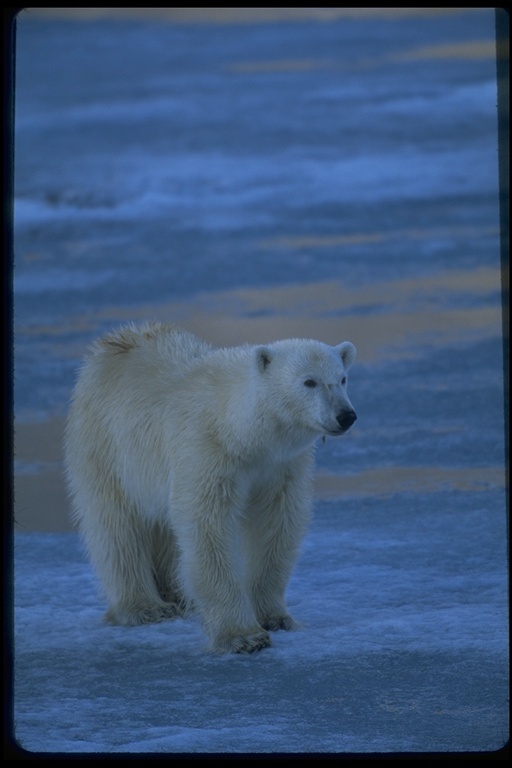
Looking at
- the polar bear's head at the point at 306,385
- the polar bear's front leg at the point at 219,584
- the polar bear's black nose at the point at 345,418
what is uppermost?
the polar bear's head at the point at 306,385

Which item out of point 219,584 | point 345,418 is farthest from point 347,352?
point 219,584

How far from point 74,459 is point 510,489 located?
1.87m

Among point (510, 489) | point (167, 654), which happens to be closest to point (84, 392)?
point (167, 654)

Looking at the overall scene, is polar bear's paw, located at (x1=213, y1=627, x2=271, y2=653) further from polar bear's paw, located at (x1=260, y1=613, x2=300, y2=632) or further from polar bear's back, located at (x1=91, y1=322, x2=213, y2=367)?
polar bear's back, located at (x1=91, y1=322, x2=213, y2=367)

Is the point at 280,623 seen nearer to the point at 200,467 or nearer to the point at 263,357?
the point at 200,467

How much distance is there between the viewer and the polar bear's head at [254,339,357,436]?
3.46m

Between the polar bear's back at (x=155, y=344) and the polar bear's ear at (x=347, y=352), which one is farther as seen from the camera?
the polar bear's back at (x=155, y=344)

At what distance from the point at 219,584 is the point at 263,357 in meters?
0.71

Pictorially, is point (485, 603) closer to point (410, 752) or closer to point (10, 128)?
point (410, 752)

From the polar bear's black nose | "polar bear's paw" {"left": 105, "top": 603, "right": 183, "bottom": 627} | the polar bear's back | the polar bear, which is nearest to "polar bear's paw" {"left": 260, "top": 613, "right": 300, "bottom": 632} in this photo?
the polar bear

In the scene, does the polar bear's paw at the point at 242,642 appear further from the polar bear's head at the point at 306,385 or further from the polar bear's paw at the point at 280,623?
the polar bear's head at the point at 306,385

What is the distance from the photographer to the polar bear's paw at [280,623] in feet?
12.5

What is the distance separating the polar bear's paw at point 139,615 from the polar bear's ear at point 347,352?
3.48ft

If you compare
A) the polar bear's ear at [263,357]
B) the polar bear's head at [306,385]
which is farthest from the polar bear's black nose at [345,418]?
the polar bear's ear at [263,357]
